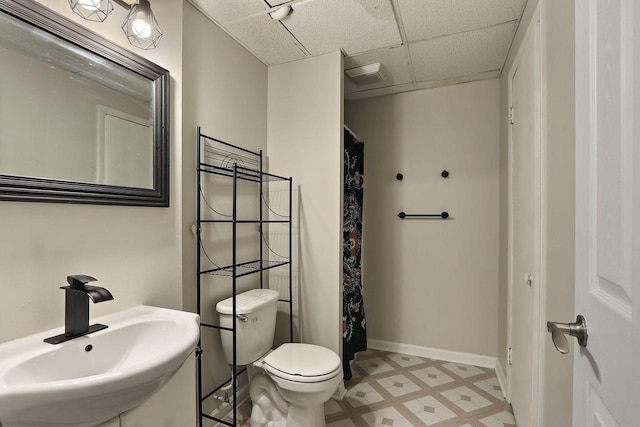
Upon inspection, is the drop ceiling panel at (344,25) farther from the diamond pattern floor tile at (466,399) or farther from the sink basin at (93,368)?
the diamond pattern floor tile at (466,399)

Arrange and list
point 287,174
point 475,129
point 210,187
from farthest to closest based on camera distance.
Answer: point 475,129 → point 287,174 → point 210,187

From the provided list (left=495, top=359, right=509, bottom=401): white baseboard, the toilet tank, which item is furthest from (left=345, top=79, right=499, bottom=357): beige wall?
the toilet tank

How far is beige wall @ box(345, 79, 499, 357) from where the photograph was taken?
2439 mm

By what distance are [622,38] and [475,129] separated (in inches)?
86.2

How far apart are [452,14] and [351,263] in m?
1.68

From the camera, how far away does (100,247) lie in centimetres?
112

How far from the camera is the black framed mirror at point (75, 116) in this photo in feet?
2.97

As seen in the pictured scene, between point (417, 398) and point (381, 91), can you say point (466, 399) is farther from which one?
point (381, 91)

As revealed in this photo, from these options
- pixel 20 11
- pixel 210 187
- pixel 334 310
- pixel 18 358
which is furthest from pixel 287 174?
pixel 18 358

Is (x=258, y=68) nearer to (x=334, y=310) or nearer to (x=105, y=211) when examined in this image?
(x=105, y=211)

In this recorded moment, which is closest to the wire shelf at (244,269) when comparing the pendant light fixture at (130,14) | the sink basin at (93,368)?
the sink basin at (93,368)

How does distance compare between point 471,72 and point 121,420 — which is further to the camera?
point 471,72

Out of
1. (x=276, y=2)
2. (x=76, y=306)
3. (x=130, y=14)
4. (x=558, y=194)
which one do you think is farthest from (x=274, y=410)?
(x=276, y=2)

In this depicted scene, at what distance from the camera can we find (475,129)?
8.12ft
